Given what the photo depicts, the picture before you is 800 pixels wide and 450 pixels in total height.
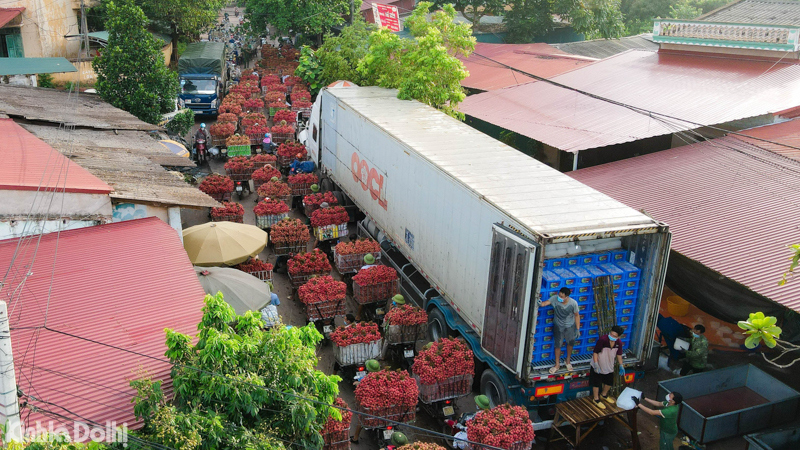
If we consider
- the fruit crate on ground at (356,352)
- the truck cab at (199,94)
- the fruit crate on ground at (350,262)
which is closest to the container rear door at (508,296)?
the fruit crate on ground at (356,352)

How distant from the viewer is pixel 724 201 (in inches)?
511

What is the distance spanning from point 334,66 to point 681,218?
18.5 metres

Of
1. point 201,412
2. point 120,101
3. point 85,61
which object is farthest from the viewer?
point 85,61

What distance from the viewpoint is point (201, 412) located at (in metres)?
7.07

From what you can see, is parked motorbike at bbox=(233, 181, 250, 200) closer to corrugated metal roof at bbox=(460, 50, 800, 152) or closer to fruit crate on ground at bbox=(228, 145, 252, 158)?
fruit crate on ground at bbox=(228, 145, 252, 158)

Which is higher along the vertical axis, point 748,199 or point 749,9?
point 749,9

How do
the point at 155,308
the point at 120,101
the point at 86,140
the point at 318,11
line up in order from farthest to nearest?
the point at 318,11
the point at 120,101
the point at 86,140
the point at 155,308

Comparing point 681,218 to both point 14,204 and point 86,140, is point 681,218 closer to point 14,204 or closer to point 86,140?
point 14,204

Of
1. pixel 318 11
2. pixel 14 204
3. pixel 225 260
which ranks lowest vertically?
pixel 225 260

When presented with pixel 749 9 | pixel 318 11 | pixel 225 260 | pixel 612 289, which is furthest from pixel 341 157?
pixel 318 11

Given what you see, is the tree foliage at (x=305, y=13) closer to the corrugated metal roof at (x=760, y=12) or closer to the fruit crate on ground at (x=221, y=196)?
the fruit crate on ground at (x=221, y=196)

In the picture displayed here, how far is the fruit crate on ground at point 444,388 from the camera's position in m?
10.4

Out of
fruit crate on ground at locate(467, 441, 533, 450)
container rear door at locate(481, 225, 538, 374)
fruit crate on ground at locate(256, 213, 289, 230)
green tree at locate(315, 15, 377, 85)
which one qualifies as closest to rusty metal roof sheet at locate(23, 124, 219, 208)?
fruit crate on ground at locate(256, 213, 289, 230)

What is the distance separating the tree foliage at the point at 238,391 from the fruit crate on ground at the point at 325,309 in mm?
4942
